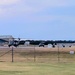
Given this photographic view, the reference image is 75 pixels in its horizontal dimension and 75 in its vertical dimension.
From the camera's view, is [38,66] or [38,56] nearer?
[38,66]

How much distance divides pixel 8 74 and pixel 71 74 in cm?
417

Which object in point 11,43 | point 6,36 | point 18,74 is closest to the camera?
point 18,74

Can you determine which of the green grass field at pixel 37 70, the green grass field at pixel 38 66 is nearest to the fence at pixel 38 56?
the green grass field at pixel 38 66

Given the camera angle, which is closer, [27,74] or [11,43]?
[27,74]

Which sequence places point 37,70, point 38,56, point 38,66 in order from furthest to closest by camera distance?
point 38,56
point 38,66
point 37,70

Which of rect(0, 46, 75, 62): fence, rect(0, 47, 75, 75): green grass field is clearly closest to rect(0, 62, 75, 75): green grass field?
rect(0, 47, 75, 75): green grass field

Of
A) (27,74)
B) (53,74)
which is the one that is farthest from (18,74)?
(53,74)

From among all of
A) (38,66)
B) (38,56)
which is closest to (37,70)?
(38,66)

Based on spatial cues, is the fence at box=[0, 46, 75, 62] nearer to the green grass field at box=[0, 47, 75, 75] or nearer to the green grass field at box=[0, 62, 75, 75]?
the green grass field at box=[0, 47, 75, 75]

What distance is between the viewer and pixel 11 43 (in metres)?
106

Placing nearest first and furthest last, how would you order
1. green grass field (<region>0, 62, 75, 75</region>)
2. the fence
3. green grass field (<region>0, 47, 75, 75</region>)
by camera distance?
green grass field (<region>0, 62, 75, 75</region>), green grass field (<region>0, 47, 75, 75</region>), the fence

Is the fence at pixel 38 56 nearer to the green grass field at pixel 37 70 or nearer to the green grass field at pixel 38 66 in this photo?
the green grass field at pixel 38 66

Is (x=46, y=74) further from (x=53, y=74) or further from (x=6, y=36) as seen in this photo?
(x=6, y=36)

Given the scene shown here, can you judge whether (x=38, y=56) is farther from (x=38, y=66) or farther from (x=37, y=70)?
(x=37, y=70)
